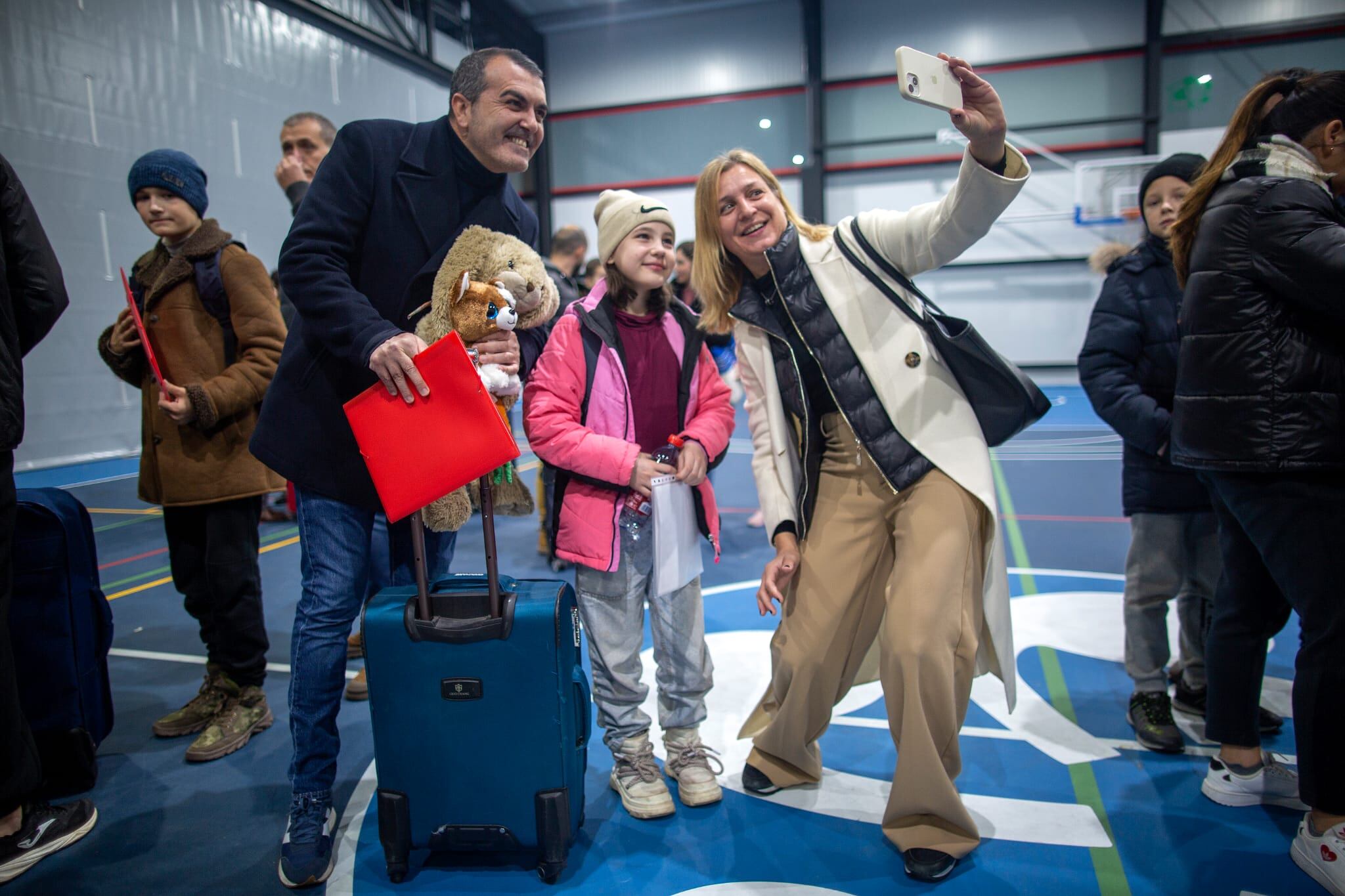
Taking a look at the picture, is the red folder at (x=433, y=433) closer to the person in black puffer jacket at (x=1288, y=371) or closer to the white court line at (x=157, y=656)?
the person in black puffer jacket at (x=1288, y=371)

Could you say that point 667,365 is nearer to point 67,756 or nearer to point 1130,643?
point 1130,643

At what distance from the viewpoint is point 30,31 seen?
7273 mm

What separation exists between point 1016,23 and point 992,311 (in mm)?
4833

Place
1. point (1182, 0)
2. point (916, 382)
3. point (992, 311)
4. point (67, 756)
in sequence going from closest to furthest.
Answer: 1. point (916, 382)
2. point (67, 756)
3. point (1182, 0)
4. point (992, 311)

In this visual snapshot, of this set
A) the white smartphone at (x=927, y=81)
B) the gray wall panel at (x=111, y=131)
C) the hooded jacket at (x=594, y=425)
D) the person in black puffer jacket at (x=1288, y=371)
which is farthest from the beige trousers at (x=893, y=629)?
the gray wall panel at (x=111, y=131)

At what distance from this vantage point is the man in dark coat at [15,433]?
2039 mm

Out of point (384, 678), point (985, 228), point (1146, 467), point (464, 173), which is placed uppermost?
point (464, 173)

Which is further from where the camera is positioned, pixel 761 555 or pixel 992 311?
pixel 992 311

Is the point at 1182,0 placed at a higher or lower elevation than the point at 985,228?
higher

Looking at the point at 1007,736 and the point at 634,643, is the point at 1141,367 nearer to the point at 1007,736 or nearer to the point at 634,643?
the point at 1007,736

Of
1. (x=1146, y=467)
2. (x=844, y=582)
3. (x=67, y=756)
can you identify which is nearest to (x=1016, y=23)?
(x=1146, y=467)

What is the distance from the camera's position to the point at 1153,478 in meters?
2.63

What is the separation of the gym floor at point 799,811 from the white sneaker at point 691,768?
0.04m

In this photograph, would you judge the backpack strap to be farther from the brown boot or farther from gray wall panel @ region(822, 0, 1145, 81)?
gray wall panel @ region(822, 0, 1145, 81)
